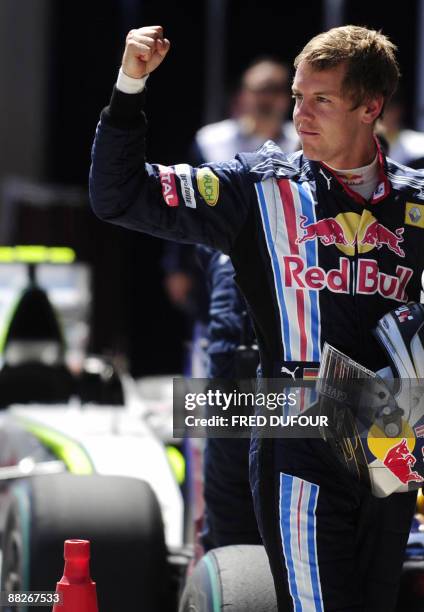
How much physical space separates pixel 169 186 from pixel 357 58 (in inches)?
19.0

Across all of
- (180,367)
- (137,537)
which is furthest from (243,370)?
(180,367)

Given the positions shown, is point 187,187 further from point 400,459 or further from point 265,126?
point 265,126

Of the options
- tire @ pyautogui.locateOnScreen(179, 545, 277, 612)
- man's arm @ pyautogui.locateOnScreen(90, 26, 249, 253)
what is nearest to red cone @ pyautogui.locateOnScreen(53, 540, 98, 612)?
tire @ pyautogui.locateOnScreen(179, 545, 277, 612)

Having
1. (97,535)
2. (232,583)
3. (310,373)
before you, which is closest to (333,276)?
(310,373)

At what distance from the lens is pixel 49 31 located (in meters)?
12.3

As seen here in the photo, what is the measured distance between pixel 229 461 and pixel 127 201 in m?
1.11

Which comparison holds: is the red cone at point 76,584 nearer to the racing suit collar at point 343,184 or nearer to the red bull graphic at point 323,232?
the red bull graphic at point 323,232

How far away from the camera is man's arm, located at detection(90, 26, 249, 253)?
9.54 ft

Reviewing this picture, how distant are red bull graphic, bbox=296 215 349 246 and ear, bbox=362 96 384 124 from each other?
0.81ft

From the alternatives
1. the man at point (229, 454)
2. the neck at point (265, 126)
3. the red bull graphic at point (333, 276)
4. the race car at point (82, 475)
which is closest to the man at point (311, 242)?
the red bull graphic at point (333, 276)

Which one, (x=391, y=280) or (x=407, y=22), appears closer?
(x=391, y=280)

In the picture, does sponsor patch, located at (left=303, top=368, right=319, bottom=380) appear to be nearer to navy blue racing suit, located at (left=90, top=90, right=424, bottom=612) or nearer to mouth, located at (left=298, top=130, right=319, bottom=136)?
navy blue racing suit, located at (left=90, top=90, right=424, bottom=612)

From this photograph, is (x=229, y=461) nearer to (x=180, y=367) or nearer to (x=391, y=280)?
(x=391, y=280)

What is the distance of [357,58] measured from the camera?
→ 299cm
